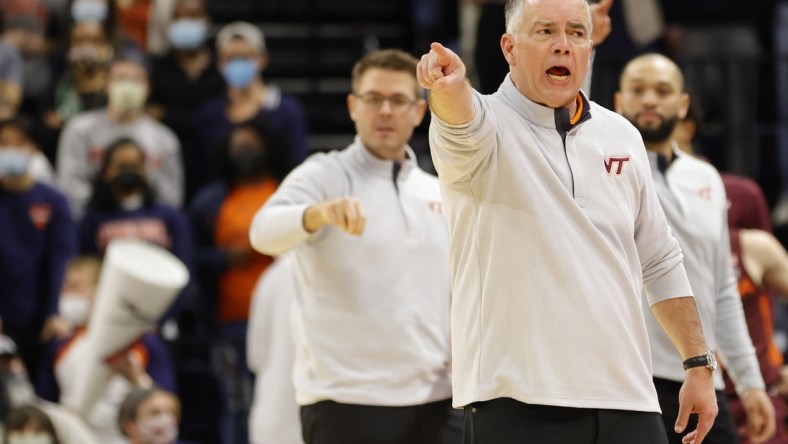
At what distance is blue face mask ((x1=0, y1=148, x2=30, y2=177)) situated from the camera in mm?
9641

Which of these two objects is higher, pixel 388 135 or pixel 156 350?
pixel 388 135

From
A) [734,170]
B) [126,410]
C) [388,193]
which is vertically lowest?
[126,410]

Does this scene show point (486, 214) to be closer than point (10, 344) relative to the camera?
Yes

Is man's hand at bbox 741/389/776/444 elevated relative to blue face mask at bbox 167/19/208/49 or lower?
lower

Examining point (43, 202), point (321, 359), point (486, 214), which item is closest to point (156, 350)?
point (43, 202)

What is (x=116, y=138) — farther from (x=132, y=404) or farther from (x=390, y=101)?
(x=390, y=101)

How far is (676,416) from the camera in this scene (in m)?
5.53

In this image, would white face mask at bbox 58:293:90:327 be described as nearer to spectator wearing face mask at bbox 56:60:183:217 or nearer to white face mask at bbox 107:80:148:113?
spectator wearing face mask at bbox 56:60:183:217

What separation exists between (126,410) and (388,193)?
3.06m

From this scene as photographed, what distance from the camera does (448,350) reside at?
555cm

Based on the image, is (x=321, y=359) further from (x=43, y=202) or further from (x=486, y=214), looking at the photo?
(x=43, y=202)

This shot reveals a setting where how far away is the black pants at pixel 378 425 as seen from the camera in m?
5.35

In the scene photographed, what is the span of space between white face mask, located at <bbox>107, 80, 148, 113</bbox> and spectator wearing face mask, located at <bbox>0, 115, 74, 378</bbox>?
920 millimetres

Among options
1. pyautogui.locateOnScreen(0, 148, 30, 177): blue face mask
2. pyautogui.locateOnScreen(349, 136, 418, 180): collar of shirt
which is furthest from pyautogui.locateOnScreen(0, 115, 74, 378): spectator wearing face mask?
pyautogui.locateOnScreen(349, 136, 418, 180): collar of shirt
